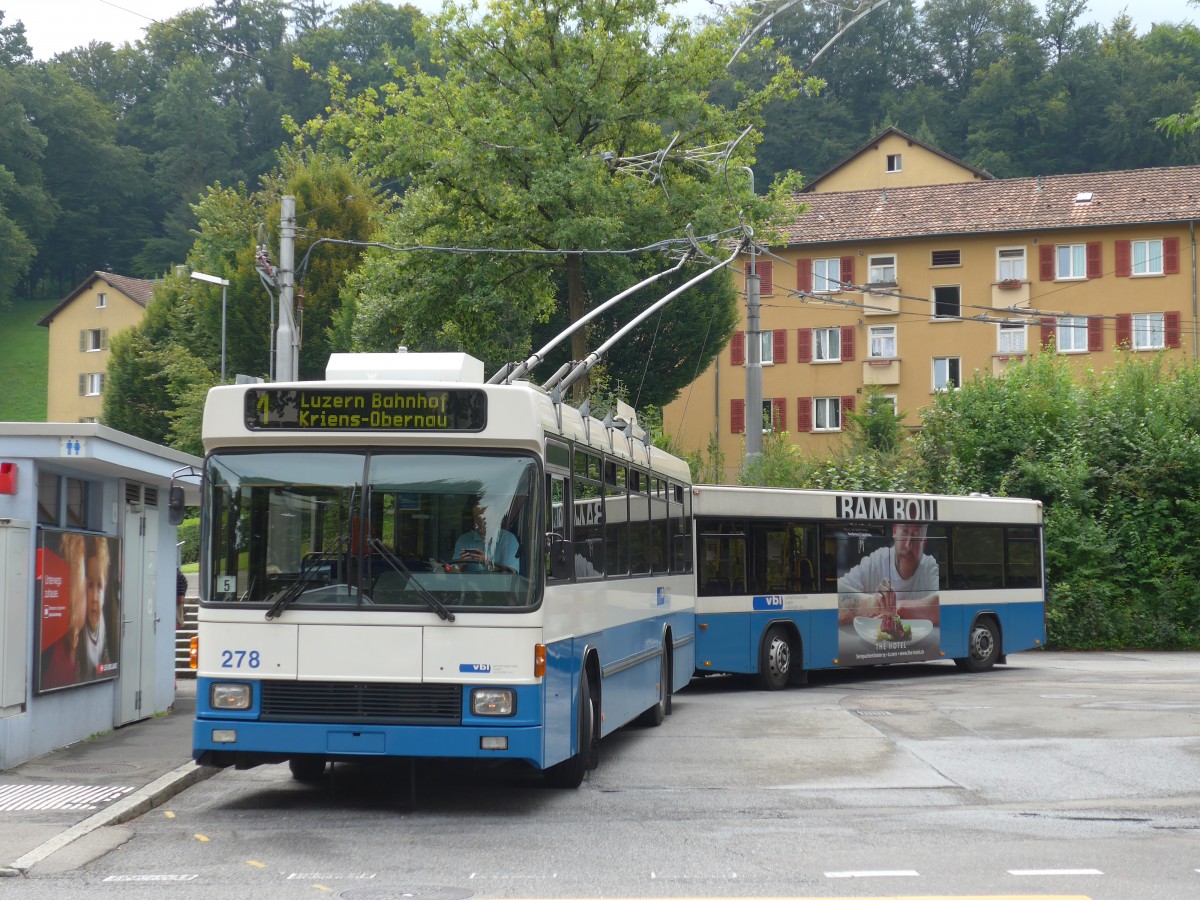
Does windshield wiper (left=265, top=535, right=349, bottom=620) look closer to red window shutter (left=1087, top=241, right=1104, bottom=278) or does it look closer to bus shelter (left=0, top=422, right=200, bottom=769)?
bus shelter (left=0, top=422, right=200, bottom=769)

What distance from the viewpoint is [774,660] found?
20734 mm

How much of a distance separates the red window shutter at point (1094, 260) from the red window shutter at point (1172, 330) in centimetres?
279

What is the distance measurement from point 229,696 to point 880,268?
51.6m

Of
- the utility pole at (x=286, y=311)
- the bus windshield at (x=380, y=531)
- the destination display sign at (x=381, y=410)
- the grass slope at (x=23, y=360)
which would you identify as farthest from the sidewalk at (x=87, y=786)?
the grass slope at (x=23, y=360)

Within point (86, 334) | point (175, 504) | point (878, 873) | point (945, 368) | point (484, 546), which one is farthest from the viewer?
point (86, 334)

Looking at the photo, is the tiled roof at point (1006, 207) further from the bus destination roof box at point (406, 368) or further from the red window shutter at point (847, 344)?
the bus destination roof box at point (406, 368)

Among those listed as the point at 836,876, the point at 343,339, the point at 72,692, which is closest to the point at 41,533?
the point at 72,692

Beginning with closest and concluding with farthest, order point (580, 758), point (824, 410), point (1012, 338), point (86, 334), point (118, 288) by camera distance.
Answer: point (580, 758), point (1012, 338), point (824, 410), point (118, 288), point (86, 334)

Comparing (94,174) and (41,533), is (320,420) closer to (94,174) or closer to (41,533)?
(41,533)

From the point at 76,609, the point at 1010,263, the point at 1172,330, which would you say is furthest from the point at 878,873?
the point at 1010,263

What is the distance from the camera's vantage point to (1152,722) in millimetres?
16281

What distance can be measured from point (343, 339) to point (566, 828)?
37.5 m

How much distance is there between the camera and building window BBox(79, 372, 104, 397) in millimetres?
81356

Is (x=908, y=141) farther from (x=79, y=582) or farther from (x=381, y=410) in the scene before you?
(x=381, y=410)
